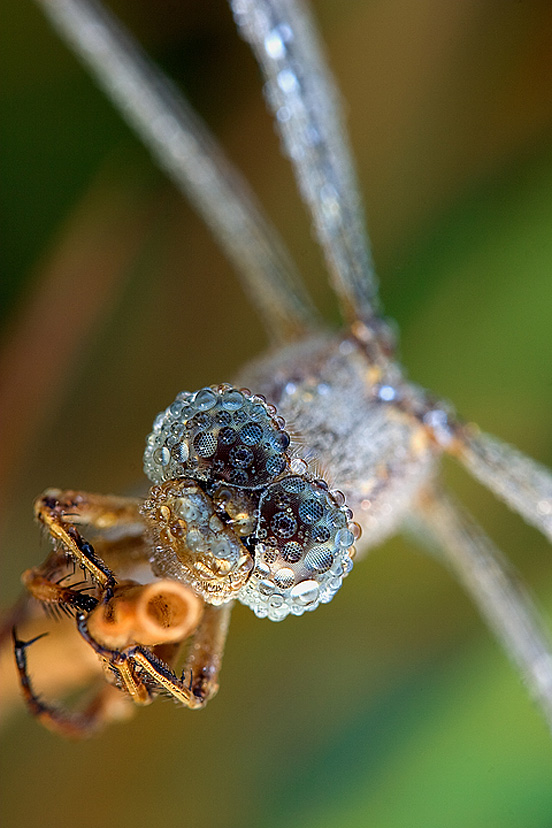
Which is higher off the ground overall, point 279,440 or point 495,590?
point 279,440

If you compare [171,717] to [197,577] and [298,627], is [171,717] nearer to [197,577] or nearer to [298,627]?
[298,627]

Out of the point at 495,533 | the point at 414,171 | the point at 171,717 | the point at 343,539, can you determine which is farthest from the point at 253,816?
the point at 414,171

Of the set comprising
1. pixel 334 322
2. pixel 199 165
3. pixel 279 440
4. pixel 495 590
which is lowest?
pixel 495 590

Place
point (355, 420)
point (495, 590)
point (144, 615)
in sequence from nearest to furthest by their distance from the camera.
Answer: point (144, 615)
point (355, 420)
point (495, 590)

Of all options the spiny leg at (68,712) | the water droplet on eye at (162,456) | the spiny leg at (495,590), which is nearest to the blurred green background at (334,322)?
the spiny leg at (495,590)

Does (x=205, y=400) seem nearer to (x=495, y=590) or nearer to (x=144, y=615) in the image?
(x=144, y=615)

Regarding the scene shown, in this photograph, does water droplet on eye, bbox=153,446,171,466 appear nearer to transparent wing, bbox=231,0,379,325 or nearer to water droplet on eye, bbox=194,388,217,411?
water droplet on eye, bbox=194,388,217,411

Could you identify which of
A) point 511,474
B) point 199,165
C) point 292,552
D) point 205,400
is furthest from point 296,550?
point 199,165

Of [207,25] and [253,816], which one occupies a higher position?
[207,25]
